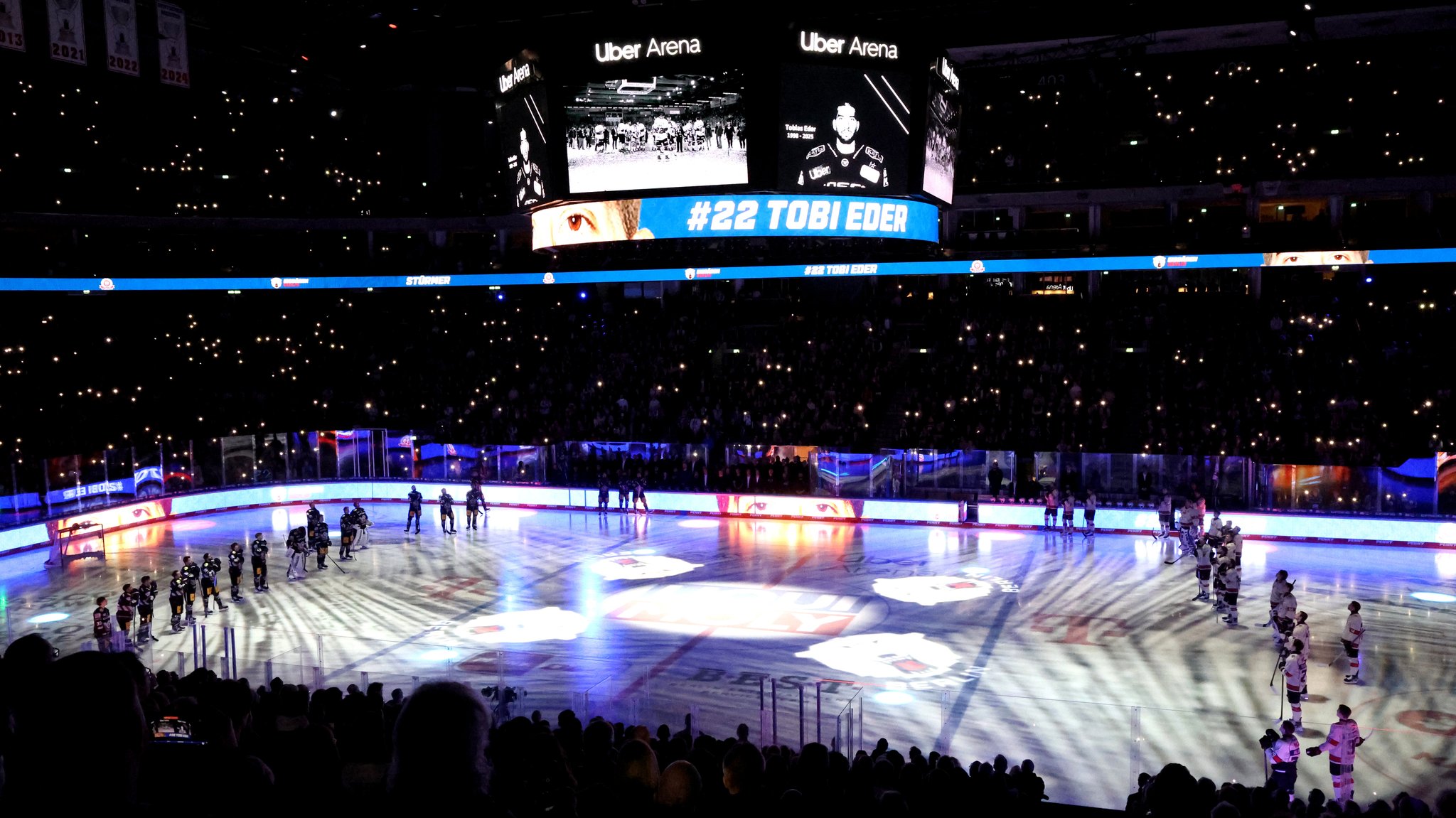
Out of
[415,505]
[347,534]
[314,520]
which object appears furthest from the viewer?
[415,505]

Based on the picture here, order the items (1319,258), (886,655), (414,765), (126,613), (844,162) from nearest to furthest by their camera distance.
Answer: (414,765) < (844,162) < (886,655) < (126,613) < (1319,258)

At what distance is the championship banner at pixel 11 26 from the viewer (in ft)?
48.3

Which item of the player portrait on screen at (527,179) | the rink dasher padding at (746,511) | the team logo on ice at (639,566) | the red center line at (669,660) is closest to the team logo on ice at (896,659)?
the red center line at (669,660)

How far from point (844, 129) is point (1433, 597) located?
14965mm

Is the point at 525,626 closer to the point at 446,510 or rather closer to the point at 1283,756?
the point at 446,510

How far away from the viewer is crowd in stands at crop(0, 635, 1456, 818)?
2.71 meters

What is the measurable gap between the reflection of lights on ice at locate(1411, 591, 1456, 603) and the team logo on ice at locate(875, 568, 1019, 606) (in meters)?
7.44

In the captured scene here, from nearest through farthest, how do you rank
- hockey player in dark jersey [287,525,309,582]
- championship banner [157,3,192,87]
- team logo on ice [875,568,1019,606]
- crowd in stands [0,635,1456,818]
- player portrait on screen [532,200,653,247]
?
crowd in stands [0,635,1456,818] → player portrait on screen [532,200,653,247] → championship banner [157,3,192,87] → team logo on ice [875,568,1019,606] → hockey player in dark jersey [287,525,309,582]

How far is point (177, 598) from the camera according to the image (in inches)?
792

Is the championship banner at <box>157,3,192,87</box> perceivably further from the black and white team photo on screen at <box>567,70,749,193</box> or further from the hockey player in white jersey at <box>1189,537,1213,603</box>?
the hockey player in white jersey at <box>1189,537,1213,603</box>

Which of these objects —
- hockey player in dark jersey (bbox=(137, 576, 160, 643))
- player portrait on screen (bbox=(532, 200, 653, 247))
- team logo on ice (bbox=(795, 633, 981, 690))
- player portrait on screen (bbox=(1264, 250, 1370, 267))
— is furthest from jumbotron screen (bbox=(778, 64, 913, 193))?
player portrait on screen (bbox=(1264, 250, 1370, 267))

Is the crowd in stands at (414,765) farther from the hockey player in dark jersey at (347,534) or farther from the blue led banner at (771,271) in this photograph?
the blue led banner at (771,271)

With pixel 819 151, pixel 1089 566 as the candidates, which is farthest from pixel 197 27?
pixel 1089 566

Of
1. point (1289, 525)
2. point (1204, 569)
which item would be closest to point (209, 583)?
point (1204, 569)
